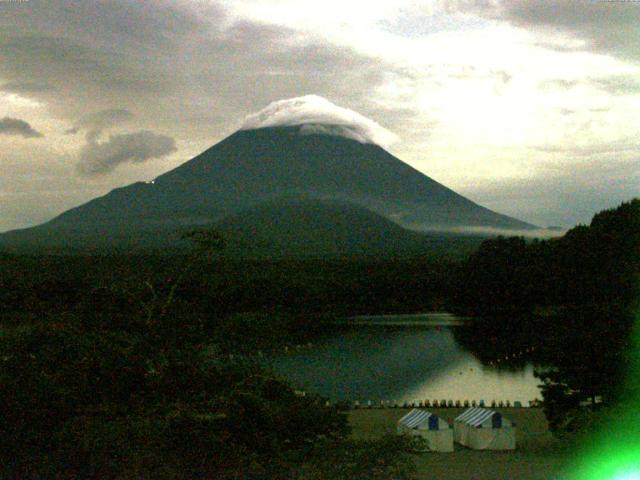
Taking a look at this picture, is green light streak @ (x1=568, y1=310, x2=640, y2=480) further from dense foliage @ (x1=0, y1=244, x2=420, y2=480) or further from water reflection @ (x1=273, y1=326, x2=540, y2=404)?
water reflection @ (x1=273, y1=326, x2=540, y2=404)

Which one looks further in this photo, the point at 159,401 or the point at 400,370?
the point at 400,370

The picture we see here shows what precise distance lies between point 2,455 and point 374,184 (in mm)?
87909

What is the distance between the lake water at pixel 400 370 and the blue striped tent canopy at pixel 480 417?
3.66m

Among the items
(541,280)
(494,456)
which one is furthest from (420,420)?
(541,280)

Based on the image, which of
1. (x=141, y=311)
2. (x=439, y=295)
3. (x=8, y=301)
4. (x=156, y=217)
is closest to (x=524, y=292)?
(x=439, y=295)

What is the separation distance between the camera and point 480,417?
12.6 m

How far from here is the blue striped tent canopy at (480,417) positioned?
1230cm

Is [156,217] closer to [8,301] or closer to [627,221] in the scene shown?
[627,221]

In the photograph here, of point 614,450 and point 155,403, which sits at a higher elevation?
point 155,403

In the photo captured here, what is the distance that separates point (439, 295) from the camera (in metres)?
44.2

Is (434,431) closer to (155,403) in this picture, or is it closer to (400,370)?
(155,403)

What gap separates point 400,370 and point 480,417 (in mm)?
11067

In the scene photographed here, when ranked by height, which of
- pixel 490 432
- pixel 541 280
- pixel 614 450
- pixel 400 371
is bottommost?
pixel 400 371

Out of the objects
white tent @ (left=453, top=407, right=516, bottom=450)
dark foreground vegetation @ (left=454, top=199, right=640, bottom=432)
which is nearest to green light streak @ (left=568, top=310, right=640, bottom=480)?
white tent @ (left=453, top=407, right=516, bottom=450)
